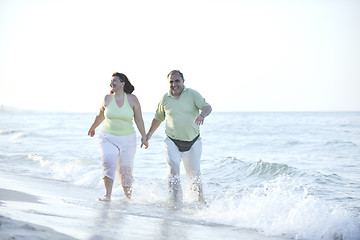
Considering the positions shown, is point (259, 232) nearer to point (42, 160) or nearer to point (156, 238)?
point (156, 238)

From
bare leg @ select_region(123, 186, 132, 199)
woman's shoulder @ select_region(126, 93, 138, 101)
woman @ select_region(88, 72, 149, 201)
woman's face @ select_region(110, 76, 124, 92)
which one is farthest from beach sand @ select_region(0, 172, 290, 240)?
woman's face @ select_region(110, 76, 124, 92)

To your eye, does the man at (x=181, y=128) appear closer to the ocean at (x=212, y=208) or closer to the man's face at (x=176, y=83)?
the man's face at (x=176, y=83)

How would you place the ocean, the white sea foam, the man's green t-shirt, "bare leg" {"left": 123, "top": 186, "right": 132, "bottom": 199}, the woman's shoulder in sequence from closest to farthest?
the ocean → the white sea foam → the man's green t-shirt → the woman's shoulder → "bare leg" {"left": 123, "top": 186, "right": 132, "bottom": 199}

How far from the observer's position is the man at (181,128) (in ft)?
19.8

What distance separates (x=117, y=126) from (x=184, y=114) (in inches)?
39.3

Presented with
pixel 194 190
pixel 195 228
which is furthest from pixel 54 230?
pixel 194 190

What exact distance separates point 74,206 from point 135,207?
96 cm

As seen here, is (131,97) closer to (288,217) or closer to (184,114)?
(184,114)

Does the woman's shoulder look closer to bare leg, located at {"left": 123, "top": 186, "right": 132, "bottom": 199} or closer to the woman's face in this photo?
the woman's face

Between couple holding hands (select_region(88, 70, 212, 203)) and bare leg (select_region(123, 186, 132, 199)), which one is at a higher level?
couple holding hands (select_region(88, 70, 212, 203))

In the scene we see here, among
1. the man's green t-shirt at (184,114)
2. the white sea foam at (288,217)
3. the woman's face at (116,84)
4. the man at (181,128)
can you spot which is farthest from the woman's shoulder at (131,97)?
the white sea foam at (288,217)

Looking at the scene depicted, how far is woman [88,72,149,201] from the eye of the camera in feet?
20.5

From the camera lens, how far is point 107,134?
20.6 ft

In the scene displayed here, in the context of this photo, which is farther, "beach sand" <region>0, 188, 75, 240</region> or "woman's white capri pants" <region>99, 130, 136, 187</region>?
"woman's white capri pants" <region>99, 130, 136, 187</region>
